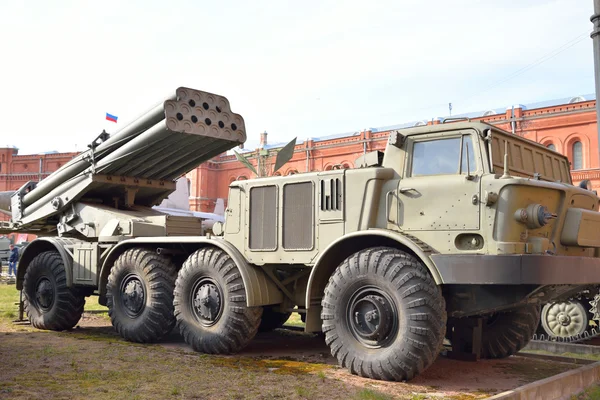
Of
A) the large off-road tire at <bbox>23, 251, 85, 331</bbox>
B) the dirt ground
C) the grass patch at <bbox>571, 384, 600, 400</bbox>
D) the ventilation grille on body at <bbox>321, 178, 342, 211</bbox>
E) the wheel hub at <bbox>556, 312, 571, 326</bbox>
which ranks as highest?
the ventilation grille on body at <bbox>321, 178, 342, 211</bbox>

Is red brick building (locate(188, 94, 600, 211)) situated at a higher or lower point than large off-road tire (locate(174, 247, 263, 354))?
higher

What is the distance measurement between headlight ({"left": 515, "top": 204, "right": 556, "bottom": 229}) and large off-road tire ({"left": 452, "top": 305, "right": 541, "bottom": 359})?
182 centimetres

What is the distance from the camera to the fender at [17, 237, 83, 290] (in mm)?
9273

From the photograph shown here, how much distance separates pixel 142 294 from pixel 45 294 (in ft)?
7.65

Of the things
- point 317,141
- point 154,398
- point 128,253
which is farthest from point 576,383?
point 317,141

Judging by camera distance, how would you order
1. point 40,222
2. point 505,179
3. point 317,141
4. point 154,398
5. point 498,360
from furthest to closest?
1. point 317,141
2. point 40,222
3. point 498,360
4. point 505,179
5. point 154,398

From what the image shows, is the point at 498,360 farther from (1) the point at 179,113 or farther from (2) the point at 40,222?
(2) the point at 40,222

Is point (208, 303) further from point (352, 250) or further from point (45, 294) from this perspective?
point (45, 294)

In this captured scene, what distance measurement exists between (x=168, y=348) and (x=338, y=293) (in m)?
2.73

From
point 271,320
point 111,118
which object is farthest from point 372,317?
point 111,118

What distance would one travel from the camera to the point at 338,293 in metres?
6.16

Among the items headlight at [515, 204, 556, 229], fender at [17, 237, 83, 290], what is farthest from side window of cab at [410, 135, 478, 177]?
fender at [17, 237, 83, 290]

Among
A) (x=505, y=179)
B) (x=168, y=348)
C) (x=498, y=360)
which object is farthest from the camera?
(x=168, y=348)

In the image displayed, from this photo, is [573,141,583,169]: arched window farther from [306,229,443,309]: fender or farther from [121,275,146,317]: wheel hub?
[306,229,443,309]: fender
